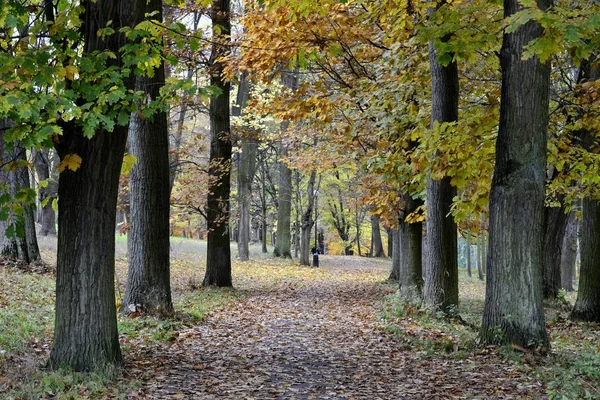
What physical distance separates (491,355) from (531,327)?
0.66 m

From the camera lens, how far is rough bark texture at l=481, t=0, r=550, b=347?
7.47 meters

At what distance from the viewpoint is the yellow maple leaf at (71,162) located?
588cm

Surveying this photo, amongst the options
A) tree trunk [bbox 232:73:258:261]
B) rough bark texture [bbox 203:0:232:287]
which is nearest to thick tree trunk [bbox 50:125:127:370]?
rough bark texture [bbox 203:0:232:287]

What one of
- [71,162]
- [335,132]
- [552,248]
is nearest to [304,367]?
[71,162]

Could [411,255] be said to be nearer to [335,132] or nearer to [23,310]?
[335,132]

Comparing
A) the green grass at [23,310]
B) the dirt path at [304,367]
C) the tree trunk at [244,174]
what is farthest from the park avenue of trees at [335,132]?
the tree trunk at [244,174]

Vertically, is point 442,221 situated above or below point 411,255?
above

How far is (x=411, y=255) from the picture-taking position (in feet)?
48.1

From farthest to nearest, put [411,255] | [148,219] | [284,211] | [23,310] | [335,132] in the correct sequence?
[284,211], [335,132], [411,255], [148,219], [23,310]

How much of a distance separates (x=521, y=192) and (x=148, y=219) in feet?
21.5

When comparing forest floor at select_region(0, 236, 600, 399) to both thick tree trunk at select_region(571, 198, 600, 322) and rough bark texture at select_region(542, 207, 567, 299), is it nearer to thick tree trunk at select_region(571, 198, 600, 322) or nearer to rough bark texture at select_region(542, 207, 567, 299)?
thick tree trunk at select_region(571, 198, 600, 322)

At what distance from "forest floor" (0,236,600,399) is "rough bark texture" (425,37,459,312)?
21.1 inches

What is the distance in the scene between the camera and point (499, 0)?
8445mm

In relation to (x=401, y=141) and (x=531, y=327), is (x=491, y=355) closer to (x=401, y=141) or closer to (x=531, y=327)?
(x=531, y=327)
